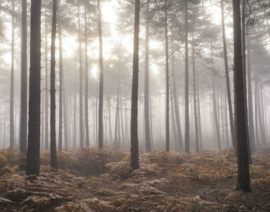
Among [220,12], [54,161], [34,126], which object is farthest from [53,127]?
[220,12]

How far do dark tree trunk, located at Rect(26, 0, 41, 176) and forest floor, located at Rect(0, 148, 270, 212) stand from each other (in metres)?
0.62

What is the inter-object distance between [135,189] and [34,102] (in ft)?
15.3

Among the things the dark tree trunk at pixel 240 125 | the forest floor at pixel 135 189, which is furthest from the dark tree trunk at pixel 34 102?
the dark tree trunk at pixel 240 125

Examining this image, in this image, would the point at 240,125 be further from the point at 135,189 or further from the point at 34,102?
the point at 34,102

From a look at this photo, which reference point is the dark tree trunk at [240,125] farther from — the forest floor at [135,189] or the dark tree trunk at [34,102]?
the dark tree trunk at [34,102]

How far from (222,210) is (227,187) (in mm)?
2255

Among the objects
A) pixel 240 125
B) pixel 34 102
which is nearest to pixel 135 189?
pixel 240 125

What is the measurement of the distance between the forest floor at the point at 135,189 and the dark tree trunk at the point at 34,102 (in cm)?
62

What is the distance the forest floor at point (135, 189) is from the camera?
18.3 feet

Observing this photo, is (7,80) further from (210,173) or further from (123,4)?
(210,173)

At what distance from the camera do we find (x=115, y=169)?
1038 centimetres

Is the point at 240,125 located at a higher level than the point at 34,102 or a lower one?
lower

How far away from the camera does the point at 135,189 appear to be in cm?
766

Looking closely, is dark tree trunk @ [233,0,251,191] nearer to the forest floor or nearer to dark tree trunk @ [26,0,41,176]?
the forest floor
